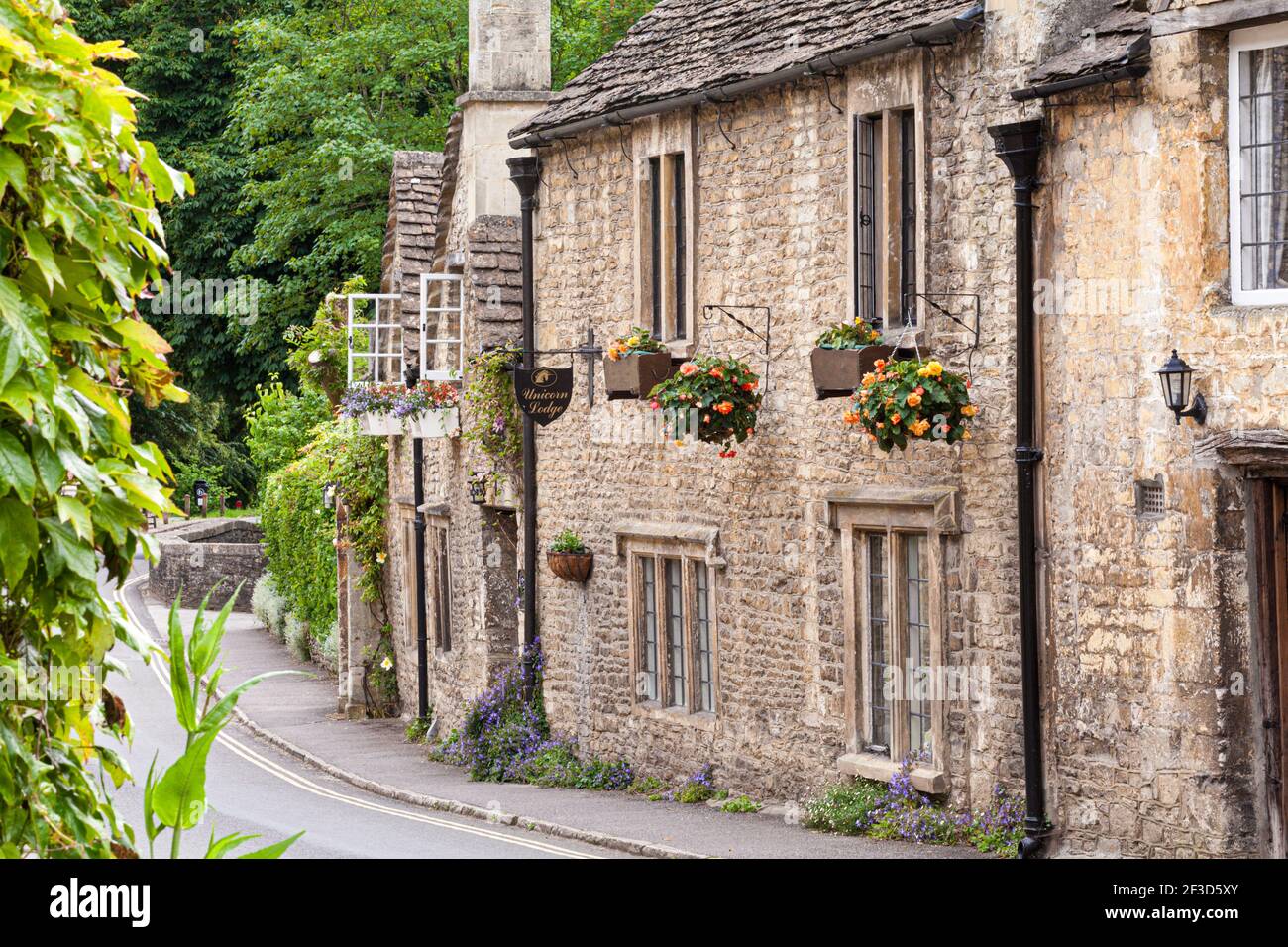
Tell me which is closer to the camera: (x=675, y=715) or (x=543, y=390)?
(x=675, y=715)

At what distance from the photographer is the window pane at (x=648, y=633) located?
56.4 ft

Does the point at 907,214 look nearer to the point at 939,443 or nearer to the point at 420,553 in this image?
the point at 939,443

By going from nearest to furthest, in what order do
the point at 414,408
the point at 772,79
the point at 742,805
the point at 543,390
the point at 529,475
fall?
the point at 772,79 < the point at 742,805 < the point at 543,390 < the point at 529,475 < the point at 414,408

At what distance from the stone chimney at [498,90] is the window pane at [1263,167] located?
37.1ft

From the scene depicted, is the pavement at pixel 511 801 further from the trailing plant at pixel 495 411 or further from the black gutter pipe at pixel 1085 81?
the black gutter pipe at pixel 1085 81

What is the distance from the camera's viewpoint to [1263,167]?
10305 mm

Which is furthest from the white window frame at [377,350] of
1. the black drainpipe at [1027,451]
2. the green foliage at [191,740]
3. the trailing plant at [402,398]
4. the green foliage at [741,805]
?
the green foliage at [191,740]

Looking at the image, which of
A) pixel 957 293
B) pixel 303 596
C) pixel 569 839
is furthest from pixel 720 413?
pixel 303 596

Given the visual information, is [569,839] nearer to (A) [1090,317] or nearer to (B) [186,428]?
(A) [1090,317]

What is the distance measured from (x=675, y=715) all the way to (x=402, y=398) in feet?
23.4

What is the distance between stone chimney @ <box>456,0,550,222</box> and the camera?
20438 millimetres

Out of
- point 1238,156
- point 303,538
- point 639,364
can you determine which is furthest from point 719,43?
point 303,538

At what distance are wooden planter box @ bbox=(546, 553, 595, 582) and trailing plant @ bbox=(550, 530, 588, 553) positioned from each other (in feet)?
0.21

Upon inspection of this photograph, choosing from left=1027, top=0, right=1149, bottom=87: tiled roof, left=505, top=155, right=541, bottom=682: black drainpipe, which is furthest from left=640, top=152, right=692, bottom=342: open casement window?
left=1027, top=0, right=1149, bottom=87: tiled roof
